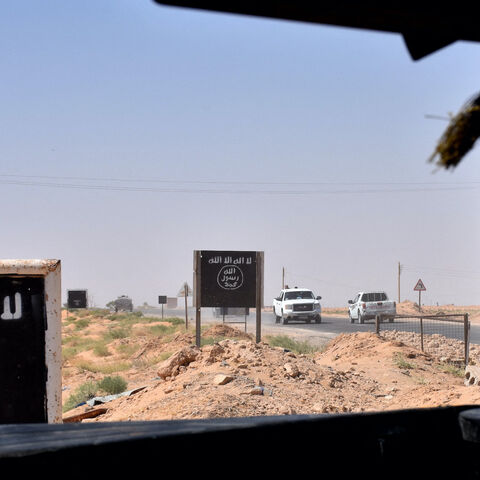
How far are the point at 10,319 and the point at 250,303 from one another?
471 inches

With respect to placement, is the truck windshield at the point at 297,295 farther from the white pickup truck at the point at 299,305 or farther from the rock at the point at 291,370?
the rock at the point at 291,370

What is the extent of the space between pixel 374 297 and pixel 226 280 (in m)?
25.0

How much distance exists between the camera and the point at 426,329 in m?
23.5

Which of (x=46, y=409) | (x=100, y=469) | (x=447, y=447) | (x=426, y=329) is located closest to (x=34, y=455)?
(x=100, y=469)

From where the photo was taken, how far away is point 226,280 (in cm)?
1716

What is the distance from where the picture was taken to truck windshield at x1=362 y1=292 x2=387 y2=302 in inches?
1597

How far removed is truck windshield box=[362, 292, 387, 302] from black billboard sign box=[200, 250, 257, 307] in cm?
2440

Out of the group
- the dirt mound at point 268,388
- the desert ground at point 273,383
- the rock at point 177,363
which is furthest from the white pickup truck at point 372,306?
the rock at point 177,363

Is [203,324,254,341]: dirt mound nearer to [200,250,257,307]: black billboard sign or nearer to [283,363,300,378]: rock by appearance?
[200,250,257,307]: black billboard sign

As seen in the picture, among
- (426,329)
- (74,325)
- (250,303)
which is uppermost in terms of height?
(250,303)

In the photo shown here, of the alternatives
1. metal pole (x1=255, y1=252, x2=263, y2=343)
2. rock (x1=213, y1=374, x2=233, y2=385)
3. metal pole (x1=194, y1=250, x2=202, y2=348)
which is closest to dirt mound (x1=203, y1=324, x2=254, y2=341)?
metal pole (x1=255, y1=252, x2=263, y2=343)

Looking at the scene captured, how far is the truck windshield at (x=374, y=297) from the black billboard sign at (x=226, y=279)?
2440cm

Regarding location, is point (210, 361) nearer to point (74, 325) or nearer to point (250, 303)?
point (250, 303)

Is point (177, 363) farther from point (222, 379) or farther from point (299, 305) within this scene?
point (299, 305)
